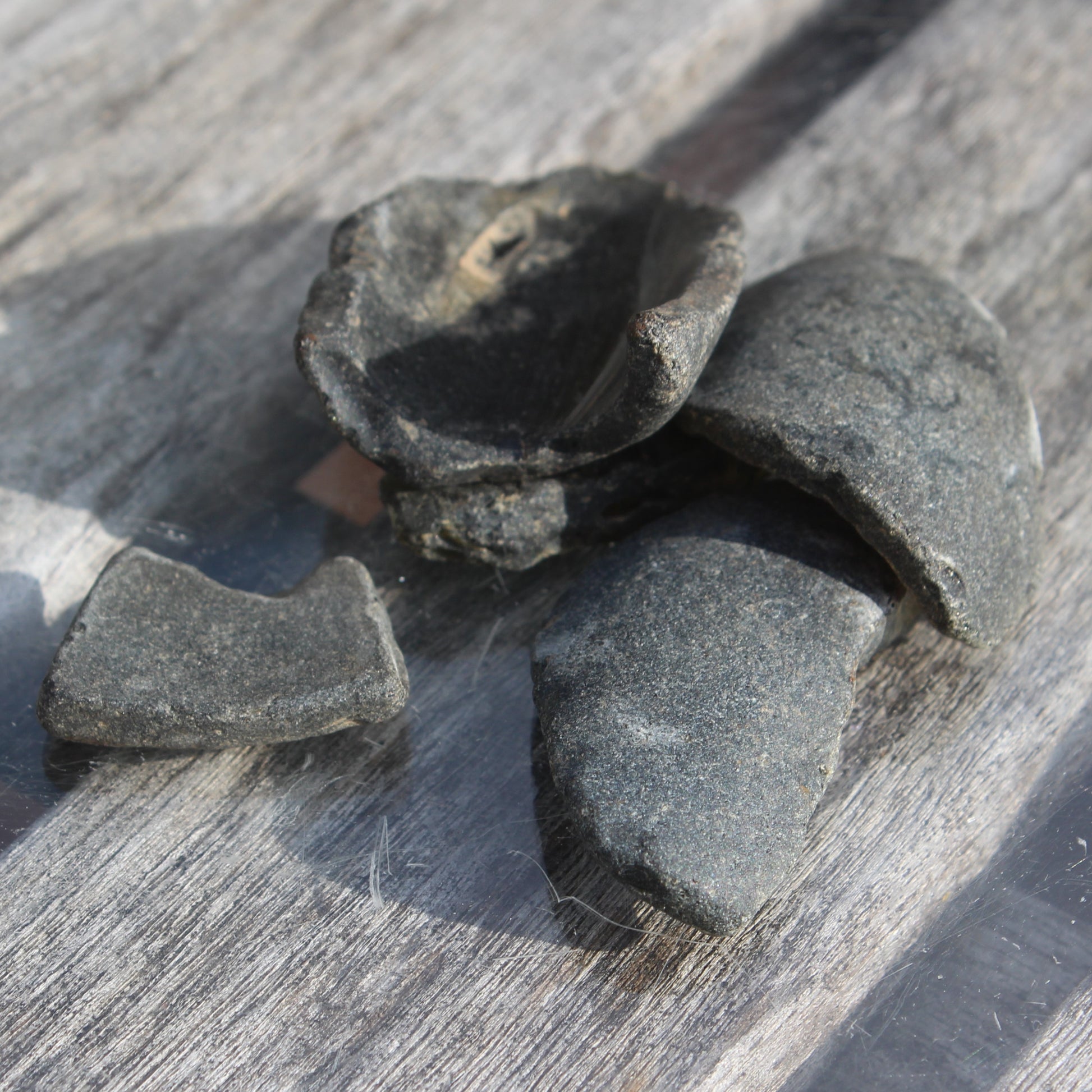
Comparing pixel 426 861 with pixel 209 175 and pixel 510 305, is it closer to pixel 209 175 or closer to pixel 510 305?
pixel 510 305

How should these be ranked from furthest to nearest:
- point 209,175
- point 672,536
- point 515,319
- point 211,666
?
point 209,175 → point 515,319 → point 672,536 → point 211,666

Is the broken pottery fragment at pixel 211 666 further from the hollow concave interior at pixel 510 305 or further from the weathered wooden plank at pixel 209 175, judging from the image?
the hollow concave interior at pixel 510 305

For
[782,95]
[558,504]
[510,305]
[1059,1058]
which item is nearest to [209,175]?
[510,305]

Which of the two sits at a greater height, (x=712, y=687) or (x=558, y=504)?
(x=558, y=504)

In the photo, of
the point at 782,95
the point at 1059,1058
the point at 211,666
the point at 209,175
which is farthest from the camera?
the point at 782,95

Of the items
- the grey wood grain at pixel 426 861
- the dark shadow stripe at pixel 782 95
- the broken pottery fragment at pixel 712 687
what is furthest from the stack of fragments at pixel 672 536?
the dark shadow stripe at pixel 782 95

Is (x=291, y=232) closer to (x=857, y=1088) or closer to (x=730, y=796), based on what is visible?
(x=730, y=796)

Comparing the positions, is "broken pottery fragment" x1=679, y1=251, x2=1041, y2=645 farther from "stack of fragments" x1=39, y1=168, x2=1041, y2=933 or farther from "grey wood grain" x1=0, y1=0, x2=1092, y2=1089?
"grey wood grain" x1=0, y1=0, x2=1092, y2=1089
